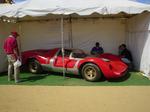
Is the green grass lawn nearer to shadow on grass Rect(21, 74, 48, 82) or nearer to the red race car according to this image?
shadow on grass Rect(21, 74, 48, 82)

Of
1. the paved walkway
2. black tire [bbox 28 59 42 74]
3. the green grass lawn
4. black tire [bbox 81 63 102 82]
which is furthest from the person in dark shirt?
the paved walkway

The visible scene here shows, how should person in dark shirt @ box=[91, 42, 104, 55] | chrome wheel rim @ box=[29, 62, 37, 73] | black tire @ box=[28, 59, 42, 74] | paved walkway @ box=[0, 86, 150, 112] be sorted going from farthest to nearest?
person in dark shirt @ box=[91, 42, 104, 55], chrome wheel rim @ box=[29, 62, 37, 73], black tire @ box=[28, 59, 42, 74], paved walkway @ box=[0, 86, 150, 112]

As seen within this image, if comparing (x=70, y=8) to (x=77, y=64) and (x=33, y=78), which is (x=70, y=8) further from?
(x=33, y=78)

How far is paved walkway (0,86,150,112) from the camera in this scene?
6.36 metres

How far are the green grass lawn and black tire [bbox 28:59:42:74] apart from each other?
0.83ft

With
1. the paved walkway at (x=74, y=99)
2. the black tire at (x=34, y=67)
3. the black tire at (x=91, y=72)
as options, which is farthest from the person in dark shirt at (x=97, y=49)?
the paved walkway at (x=74, y=99)

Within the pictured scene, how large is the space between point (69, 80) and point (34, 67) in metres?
2.09

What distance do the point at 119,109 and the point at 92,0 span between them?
5.97 metres

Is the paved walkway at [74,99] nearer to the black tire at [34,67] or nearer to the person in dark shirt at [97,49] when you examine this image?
the black tire at [34,67]

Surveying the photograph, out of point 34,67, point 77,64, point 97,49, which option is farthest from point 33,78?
point 97,49

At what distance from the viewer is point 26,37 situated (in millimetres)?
14250

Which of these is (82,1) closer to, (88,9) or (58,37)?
(88,9)

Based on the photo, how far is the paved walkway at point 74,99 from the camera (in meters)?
6.36

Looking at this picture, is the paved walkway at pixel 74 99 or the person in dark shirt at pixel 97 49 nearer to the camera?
the paved walkway at pixel 74 99
